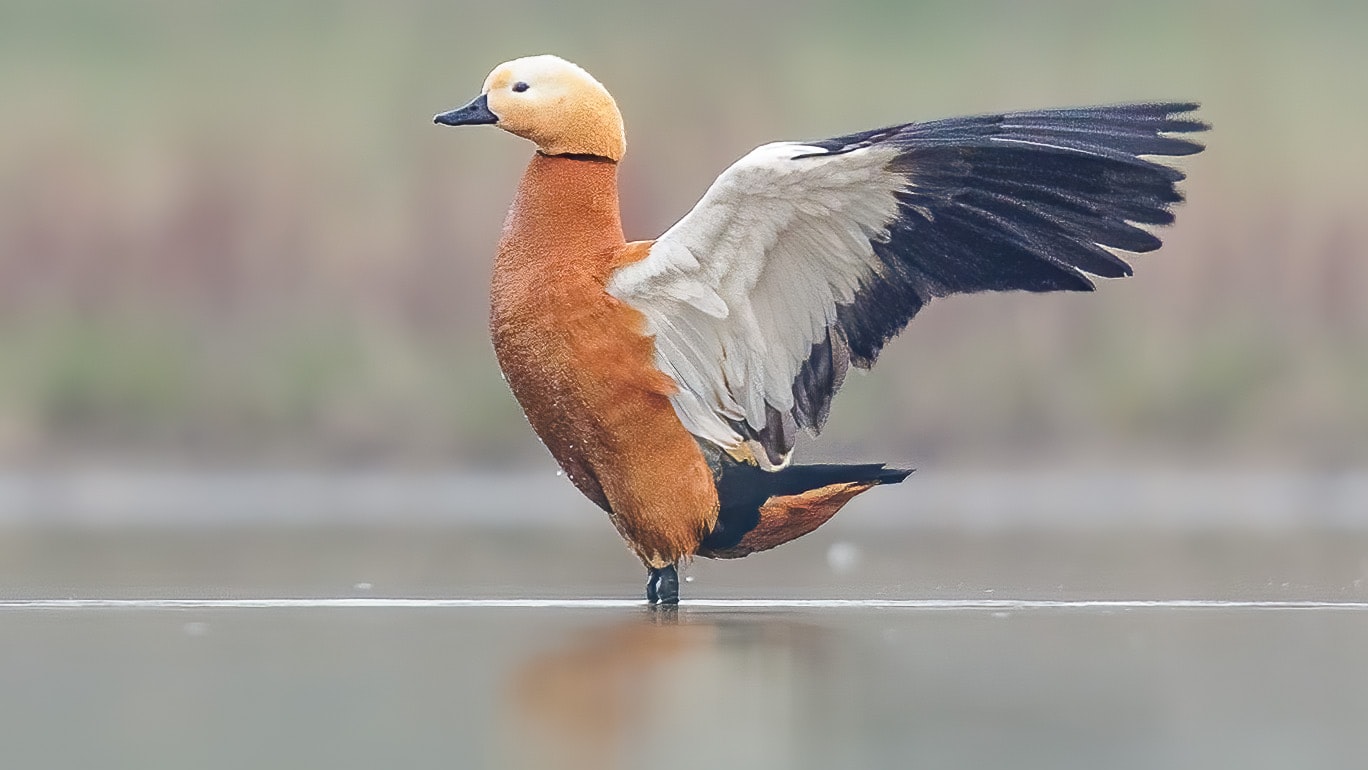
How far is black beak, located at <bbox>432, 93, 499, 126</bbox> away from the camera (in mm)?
3799

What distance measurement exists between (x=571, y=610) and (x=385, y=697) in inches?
41.1

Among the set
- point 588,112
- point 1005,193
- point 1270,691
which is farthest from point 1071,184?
point 1270,691

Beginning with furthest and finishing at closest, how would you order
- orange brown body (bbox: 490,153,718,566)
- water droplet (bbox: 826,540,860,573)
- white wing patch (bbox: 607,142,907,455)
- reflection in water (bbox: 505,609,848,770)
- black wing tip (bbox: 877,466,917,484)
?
→ water droplet (bbox: 826,540,860,573)
black wing tip (bbox: 877,466,917,484)
orange brown body (bbox: 490,153,718,566)
white wing patch (bbox: 607,142,907,455)
reflection in water (bbox: 505,609,848,770)

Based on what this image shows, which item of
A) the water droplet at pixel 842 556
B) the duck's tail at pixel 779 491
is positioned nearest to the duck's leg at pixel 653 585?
the duck's tail at pixel 779 491

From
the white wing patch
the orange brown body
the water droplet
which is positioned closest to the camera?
the white wing patch

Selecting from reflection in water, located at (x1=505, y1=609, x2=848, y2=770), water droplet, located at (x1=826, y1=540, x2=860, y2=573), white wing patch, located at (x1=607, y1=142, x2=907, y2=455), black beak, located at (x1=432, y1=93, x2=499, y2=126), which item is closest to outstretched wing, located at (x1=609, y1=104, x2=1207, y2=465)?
white wing patch, located at (x1=607, y1=142, x2=907, y2=455)

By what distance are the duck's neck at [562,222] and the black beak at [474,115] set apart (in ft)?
0.40

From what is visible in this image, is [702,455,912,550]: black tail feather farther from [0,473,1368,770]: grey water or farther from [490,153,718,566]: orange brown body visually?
[0,473,1368,770]: grey water

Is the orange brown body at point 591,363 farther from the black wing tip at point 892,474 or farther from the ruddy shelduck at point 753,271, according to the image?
the black wing tip at point 892,474

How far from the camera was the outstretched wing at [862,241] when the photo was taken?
11.3 ft

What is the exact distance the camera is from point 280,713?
8.16 ft

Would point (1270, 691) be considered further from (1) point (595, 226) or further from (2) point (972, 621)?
(1) point (595, 226)

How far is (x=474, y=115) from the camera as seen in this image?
3.81m

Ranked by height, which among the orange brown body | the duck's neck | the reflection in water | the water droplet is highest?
the duck's neck
